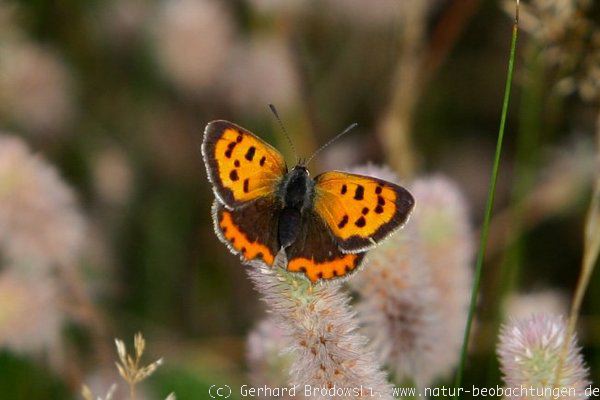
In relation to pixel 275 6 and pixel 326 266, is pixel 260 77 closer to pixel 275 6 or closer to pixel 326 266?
pixel 275 6

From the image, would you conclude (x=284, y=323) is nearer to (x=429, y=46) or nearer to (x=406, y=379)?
(x=406, y=379)

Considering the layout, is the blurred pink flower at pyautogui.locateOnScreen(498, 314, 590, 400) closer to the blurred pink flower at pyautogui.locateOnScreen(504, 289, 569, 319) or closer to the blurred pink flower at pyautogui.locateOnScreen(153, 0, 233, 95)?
the blurred pink flower at pyautogui.locateOnScreen(504, 289, 569, 319)

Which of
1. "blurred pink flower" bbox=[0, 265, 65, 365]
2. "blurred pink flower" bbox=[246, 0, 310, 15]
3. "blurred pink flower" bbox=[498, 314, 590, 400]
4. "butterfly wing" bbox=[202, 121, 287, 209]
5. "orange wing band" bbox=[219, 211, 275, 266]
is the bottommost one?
"blurred pink flower" bbox=[498, 314, 590, 400]

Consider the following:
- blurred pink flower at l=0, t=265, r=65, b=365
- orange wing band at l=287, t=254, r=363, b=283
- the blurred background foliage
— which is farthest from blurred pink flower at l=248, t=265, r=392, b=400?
the blurred background foliage

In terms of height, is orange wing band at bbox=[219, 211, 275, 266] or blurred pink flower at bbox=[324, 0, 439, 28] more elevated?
blurred pink flower at bbox=[324, 0, 439, 28]

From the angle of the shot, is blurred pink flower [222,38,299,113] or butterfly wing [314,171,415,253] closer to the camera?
butterfly wing [314,171,415,253]

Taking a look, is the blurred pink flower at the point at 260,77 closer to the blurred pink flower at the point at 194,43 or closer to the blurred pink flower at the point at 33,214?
the blurred pink flower at the point at 194,43

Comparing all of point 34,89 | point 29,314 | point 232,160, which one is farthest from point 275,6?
point 232,160

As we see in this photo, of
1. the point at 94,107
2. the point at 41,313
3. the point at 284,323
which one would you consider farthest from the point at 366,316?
the point at 94,107
